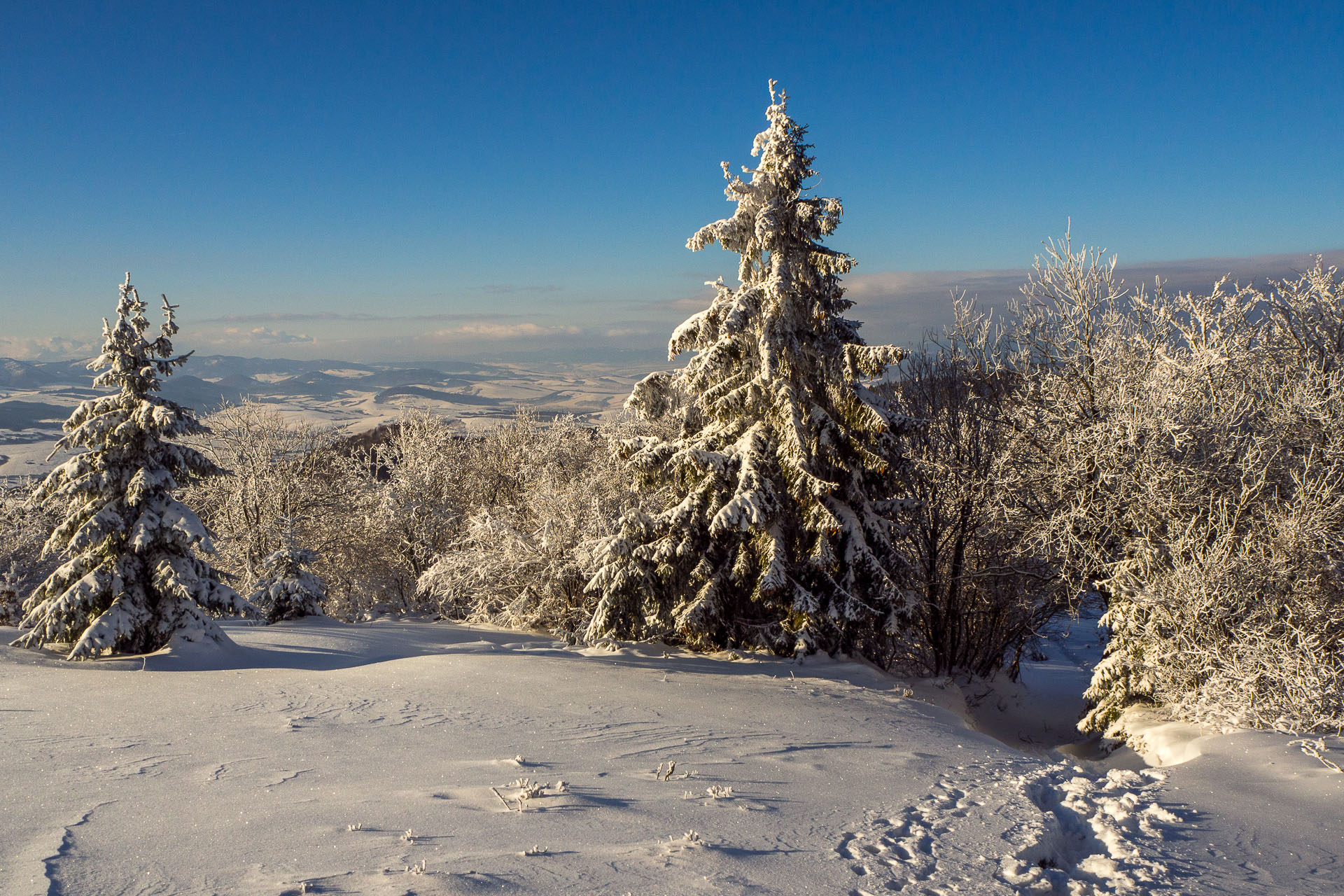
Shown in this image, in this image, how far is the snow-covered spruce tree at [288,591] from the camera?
20.7m

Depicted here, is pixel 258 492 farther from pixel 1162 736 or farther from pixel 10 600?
pixel 1162 736

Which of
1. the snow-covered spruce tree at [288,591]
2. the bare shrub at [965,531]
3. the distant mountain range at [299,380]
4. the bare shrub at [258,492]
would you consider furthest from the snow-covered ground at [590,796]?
the distant mountain range at [299,380]

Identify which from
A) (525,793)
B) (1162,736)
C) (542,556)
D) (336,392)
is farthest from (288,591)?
(336,392)

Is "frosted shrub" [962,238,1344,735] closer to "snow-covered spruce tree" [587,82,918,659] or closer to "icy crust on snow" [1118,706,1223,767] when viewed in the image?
"icy crust on snow" [1118,706,1223,767]

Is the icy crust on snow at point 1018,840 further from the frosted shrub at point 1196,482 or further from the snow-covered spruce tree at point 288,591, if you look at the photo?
the snow-covered spruce tree at point 288,591

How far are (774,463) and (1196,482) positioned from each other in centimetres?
737

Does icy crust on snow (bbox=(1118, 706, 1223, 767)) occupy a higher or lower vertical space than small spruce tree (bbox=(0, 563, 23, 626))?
higher

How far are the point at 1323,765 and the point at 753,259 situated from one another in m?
11.2

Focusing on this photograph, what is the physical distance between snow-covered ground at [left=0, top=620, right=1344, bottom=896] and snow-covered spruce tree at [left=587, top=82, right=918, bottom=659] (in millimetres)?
2591

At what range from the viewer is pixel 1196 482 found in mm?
12445

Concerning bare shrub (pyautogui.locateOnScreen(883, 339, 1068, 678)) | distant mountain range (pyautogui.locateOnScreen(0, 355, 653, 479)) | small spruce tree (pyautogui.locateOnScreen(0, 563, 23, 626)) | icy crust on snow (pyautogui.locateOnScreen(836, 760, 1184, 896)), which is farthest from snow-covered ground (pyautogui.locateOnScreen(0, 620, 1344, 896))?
distant mountain range (pyautogui.locateOnScreen(0, 355, 653, 479))

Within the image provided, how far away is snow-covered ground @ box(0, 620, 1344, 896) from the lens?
15.3ft

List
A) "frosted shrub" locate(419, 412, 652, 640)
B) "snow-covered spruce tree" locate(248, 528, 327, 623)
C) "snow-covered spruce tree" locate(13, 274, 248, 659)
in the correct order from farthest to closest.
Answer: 1. "snow-covered spruce tree" locate(248, 528, 327, 623)
2. "frosted shrub" locate(419, 412, 652, 640)
3. "snow-covered spruce tree" locate(13, 274, 248, 659)

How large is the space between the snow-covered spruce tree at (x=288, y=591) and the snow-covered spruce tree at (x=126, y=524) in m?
6.57
